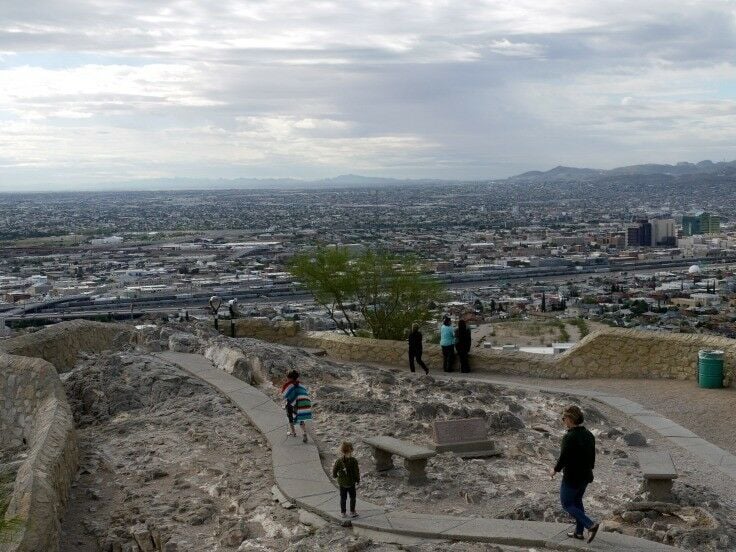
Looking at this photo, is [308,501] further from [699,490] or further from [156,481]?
[699,490]

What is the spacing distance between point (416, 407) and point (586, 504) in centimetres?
389

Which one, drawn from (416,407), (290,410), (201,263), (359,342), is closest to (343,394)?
(416,407)

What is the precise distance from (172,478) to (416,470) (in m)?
2.78

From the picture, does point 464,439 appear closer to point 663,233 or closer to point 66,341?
point 66,341

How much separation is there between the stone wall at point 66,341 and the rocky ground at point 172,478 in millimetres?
3214

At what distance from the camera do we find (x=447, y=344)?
1684cm

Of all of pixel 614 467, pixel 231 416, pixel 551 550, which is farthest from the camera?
pixel 231 416

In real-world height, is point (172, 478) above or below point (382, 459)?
below

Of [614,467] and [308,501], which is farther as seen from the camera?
[614,467]

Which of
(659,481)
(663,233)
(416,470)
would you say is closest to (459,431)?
(416,470)

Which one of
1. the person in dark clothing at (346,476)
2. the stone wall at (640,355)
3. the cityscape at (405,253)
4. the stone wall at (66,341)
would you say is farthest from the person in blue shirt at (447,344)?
the person in dark clothing at (346,476)

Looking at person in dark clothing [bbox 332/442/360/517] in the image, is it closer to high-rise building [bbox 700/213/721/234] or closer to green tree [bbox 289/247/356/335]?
green tree [bbox 289/247/356/335]

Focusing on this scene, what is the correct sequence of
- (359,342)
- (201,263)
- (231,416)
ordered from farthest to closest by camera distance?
1. (201,263)
2. (359,342)
3. (231,416)

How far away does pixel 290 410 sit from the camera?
1099cm
